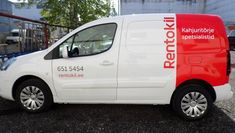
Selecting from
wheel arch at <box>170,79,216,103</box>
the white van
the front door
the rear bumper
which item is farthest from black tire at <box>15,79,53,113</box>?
the rear bumper

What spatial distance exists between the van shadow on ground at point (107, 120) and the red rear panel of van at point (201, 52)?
73 centimetres

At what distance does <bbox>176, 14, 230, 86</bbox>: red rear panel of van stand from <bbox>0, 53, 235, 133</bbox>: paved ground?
29.1 inches

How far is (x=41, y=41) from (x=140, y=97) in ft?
17.7

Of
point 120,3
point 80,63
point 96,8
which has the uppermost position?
point 120,3

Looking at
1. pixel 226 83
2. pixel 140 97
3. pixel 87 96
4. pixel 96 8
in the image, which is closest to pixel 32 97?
pixel 87 96

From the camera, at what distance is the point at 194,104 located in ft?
12.6

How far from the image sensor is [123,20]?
3896 mm

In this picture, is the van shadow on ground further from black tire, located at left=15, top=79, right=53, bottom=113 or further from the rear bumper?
the rear bumper

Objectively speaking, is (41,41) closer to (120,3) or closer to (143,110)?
(143,110)

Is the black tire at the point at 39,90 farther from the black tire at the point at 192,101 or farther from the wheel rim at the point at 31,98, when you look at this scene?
the black tire at the point at 192,101

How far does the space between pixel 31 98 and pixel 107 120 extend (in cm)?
153

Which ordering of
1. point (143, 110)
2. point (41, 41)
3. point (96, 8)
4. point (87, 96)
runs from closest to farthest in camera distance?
1. point (87, 96)
2. point (143, 110)
3. point (41, 41)
4. point (96, 8)

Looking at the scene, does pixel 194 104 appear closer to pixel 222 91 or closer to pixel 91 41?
pixel 222 91

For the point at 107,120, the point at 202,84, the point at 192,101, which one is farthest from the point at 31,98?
the point at 202,84
